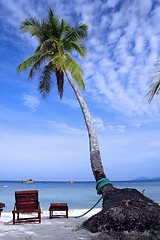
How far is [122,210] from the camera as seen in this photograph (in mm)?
6672

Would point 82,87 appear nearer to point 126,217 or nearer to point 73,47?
point 73,47

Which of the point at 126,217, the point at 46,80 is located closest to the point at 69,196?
the point at 46,80

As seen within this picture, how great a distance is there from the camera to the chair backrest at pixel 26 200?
8.56 metres

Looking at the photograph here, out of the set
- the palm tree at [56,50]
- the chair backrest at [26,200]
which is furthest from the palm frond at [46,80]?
the chair backrest at [26,200]

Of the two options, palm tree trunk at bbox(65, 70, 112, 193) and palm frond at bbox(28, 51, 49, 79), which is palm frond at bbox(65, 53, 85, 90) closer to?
palm tree trunk at bbox(65, 70, 112, 193)

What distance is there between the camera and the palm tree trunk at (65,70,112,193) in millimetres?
8820

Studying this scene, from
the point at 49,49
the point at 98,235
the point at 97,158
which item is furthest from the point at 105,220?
the point at 49,49

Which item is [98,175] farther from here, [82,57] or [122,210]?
[82,57]

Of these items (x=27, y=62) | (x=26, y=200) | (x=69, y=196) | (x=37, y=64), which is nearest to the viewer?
(x=26, y=200)

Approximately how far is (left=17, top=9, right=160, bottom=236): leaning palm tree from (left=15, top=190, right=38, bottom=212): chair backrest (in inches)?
82.8

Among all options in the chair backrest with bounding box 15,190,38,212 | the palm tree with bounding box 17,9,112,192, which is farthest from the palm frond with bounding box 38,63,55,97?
the chair backrest with bounding box 15,190,38,212

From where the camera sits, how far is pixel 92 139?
9.84 meters

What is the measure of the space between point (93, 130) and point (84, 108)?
109 centimetres

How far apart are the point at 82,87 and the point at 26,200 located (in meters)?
5.80
